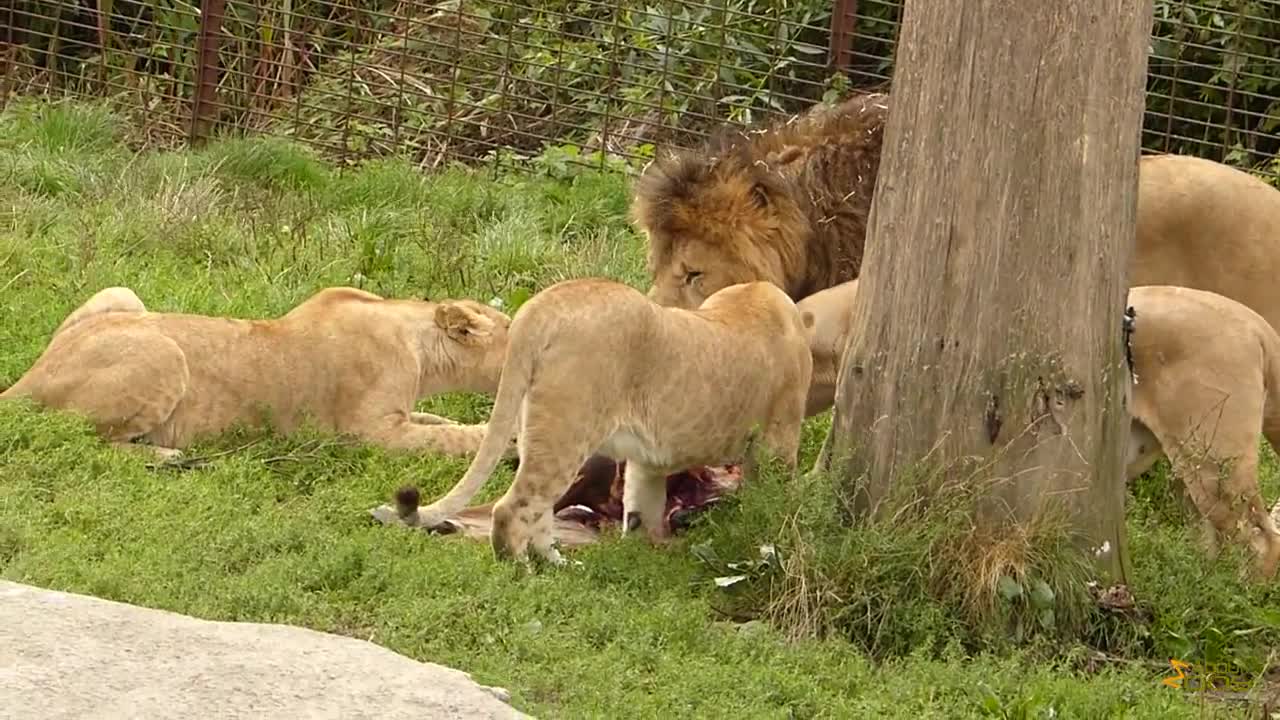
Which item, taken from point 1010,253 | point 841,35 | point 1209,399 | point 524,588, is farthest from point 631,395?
point 841,35

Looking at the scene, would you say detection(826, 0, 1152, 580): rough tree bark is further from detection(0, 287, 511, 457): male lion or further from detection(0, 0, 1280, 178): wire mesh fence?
detection(0, 0, 1280, 178): wire mesh fence

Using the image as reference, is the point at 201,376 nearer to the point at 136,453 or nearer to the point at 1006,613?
the point at 136,453

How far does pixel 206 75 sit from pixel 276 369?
5468 mm

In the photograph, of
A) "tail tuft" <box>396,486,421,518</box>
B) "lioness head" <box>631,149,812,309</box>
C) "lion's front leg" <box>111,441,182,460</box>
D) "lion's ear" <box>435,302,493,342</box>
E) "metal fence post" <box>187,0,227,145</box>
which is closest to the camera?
"tail tuft" <box>396,486,421,518</box>

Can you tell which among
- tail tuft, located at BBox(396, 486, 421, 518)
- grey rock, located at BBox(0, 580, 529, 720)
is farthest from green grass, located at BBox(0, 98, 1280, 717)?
grey rock, located at BBox(0, 580, 529, 720)

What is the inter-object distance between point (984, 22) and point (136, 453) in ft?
9.42

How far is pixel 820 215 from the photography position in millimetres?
7812

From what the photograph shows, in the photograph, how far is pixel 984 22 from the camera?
5.59m

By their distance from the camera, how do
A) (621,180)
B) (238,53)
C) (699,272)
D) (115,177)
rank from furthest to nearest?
(238,53) < (621,180) < (115,177) < (699,272)

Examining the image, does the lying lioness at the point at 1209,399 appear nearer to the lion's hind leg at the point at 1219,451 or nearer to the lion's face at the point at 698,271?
the lion's hind leg at the point at 1219,451

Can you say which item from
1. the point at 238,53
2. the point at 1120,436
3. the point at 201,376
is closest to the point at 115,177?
the point at 238,53

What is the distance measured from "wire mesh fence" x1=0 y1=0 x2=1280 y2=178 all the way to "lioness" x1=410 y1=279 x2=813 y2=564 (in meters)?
5.27

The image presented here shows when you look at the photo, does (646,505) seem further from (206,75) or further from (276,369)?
(206,75)

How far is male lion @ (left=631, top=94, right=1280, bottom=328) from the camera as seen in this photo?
23.9ft
